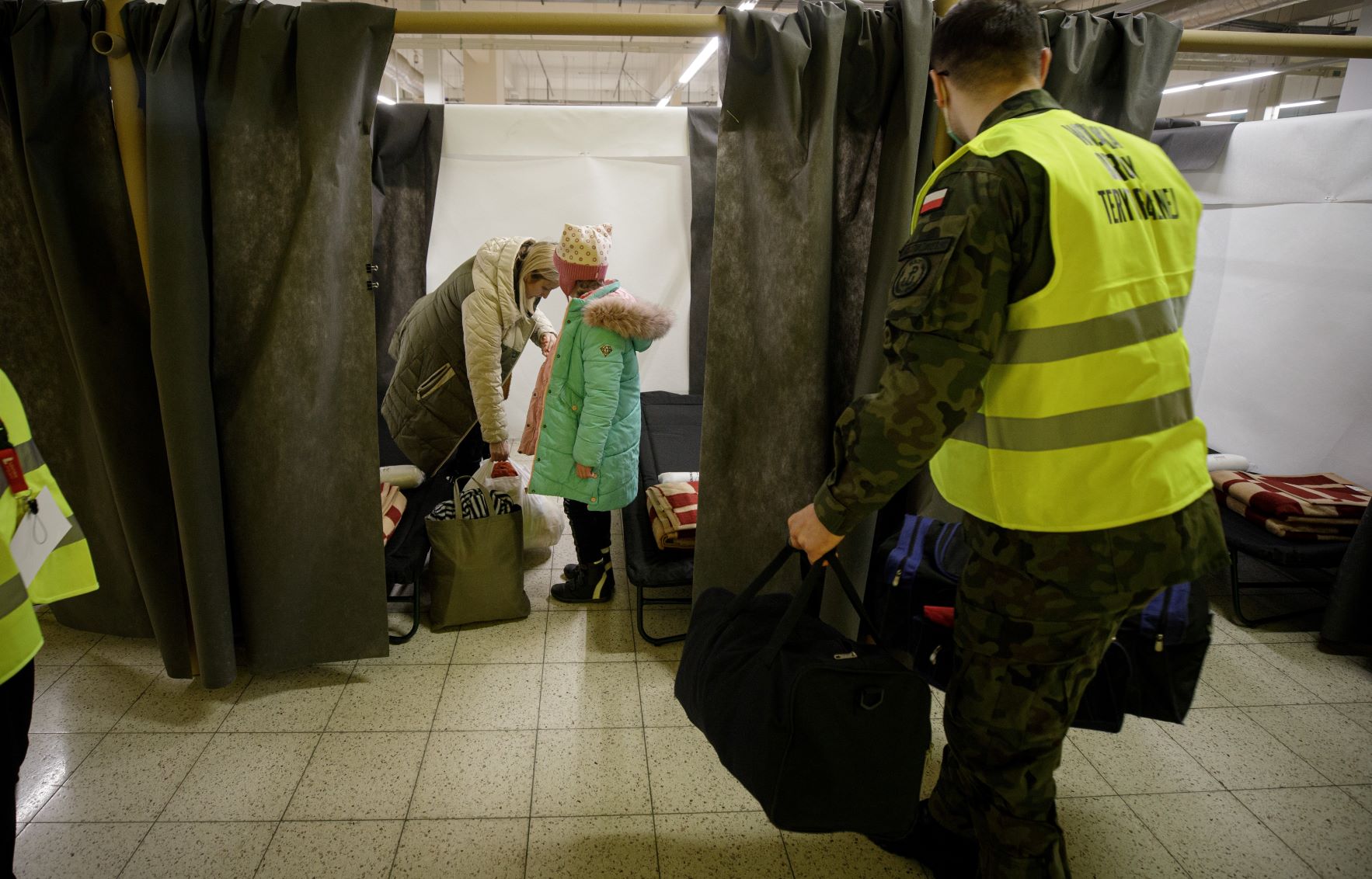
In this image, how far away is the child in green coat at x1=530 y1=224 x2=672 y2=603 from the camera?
243 cm

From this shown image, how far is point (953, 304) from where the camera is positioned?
3.75 ft

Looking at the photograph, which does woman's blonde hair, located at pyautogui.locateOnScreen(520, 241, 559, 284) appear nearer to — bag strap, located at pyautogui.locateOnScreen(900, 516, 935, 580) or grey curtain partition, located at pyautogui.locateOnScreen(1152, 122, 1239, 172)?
bag strap, located at pyautogui.locateOnScreen(900, 516, 935, 580)

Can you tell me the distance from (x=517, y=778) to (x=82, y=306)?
1692mm

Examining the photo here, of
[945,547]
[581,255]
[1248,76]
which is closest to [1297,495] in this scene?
[945,547]

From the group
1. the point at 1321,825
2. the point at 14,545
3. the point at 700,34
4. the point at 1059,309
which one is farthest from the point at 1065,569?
the point at 14,545

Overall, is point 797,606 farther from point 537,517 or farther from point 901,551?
point 537,517

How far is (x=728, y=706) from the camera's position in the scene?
1.34 m

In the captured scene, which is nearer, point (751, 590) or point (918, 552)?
point (751, 590)

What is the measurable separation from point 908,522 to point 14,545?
1.85 metres

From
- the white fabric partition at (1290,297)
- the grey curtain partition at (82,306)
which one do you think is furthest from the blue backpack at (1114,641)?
the white fabric partition at (1290,297)

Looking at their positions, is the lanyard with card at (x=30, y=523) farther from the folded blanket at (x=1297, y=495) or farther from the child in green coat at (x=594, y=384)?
the folded blanket at (x=1297, y=495)

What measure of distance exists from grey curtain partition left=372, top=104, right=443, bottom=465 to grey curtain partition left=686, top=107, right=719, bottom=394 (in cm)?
136

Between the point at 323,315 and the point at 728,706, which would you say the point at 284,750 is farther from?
the point at 728,706

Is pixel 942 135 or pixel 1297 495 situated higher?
pixel 942 135
